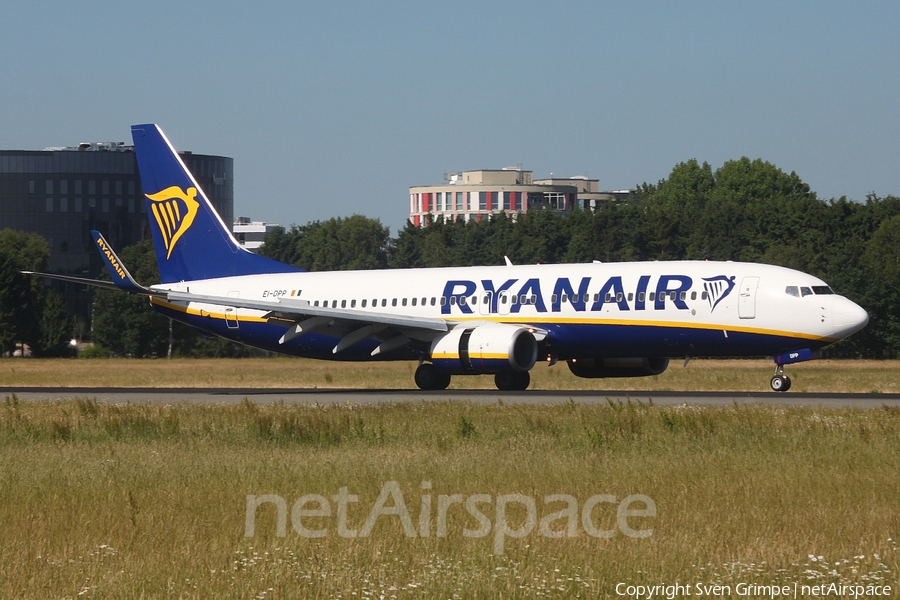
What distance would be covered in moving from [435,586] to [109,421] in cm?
1530

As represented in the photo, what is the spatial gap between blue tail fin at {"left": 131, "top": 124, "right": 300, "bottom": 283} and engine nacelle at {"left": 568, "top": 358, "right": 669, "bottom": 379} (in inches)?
432

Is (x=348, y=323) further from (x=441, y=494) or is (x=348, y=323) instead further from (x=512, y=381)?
(x=441, y=494)

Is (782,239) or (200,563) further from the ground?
(782,239)

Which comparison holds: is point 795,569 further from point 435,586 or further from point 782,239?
point 782,239

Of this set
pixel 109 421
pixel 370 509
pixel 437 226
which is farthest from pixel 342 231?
pixel 370 509

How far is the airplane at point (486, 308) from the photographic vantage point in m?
32.6

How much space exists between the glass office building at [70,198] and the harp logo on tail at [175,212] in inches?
4834

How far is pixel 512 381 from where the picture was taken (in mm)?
36219

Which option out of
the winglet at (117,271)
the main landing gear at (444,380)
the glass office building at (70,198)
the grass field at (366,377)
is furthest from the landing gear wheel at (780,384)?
the glass office building at (70,198)

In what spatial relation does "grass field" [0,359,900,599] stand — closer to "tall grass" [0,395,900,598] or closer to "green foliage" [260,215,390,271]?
"tall grass" [0,395,900,598]

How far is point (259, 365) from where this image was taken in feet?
192

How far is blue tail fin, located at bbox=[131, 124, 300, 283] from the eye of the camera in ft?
140

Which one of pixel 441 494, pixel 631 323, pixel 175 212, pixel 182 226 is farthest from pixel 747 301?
pixel 175 212

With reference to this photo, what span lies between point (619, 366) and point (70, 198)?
13829 cm
